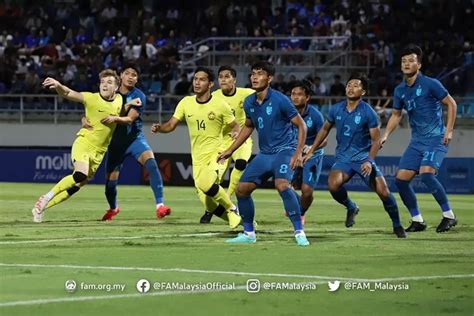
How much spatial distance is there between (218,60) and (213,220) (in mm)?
19879

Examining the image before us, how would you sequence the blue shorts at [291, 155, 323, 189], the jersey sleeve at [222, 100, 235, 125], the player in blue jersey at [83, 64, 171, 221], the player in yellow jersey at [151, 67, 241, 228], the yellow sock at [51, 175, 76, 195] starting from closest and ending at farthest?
the player in yellow jersey at [151, 67, 241, 228] → the jersey sleeve at [222, 100, 235, 125] → the blue shorts at [291, 155, 323, 189] → the yellow sock at [51, 175, 76, 195] → the player in blue jersey at [83, 64, 171, 221]

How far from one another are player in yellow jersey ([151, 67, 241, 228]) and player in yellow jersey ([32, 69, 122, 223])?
1596 millimetres

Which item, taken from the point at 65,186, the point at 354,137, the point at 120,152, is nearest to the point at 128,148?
the point at 120,152

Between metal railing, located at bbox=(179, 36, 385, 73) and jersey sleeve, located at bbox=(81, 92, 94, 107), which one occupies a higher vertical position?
metal railing, located at bbox=(179, 36, 385, 73)

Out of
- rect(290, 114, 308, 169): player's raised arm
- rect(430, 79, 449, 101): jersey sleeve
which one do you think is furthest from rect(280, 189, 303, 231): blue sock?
rect(430, 79, 449, 101): jersey sleeve

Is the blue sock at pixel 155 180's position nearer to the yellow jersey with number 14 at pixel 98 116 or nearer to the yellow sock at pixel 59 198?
the yellow jersey with number 14 at pixel 98 116

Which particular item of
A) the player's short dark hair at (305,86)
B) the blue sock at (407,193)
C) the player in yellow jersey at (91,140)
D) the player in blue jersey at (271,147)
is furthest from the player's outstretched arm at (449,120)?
the player in yellow jersey at (91,140)

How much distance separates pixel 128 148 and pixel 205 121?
2.93 metres

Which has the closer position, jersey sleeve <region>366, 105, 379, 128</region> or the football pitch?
the football pitch

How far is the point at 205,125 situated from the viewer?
17.9m

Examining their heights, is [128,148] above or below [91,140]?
below

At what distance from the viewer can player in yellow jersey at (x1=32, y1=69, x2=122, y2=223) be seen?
19.0 metres

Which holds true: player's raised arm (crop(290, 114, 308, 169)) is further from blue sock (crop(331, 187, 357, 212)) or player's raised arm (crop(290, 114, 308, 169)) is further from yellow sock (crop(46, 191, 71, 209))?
yellow sock (crop(46, 191, 71, 209))

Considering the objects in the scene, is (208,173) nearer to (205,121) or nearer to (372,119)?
(205,121)
